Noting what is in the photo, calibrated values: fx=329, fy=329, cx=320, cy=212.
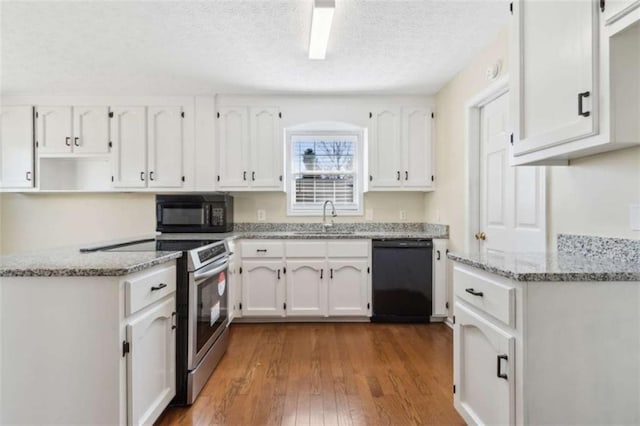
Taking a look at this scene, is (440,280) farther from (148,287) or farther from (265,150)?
(148,287)

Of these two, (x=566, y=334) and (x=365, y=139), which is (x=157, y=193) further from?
(x=566, y=334)

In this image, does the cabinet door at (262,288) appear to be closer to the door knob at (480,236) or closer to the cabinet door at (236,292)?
the cabinet door at (236,292)

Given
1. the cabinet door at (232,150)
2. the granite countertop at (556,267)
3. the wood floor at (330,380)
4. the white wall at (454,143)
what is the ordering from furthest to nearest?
the cabinet door at (232,150) < the white wall at (454,143) < the wood floor at (330,380) < the granite countertop at (556,267)

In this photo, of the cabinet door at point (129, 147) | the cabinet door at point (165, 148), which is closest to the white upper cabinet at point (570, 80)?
the cabinet door at point (165, 148)

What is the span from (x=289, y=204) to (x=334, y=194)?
562mm

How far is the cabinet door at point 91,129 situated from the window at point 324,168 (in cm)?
200

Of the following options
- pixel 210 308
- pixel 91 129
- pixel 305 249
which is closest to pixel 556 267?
pixel 210 308

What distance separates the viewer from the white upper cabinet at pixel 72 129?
3469 millimetres

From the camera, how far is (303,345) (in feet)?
9.12

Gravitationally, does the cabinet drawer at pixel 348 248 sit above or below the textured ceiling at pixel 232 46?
below

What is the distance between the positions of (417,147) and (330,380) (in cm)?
250

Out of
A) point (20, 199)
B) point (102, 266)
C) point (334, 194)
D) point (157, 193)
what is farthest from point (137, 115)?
point (102, 266)

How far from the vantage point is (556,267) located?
4.25 ft

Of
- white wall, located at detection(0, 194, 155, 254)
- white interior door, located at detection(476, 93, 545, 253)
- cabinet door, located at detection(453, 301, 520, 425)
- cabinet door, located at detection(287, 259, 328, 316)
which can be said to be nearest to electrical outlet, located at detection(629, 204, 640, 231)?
white interior door, located at detection(476, 93, 545, 253)
